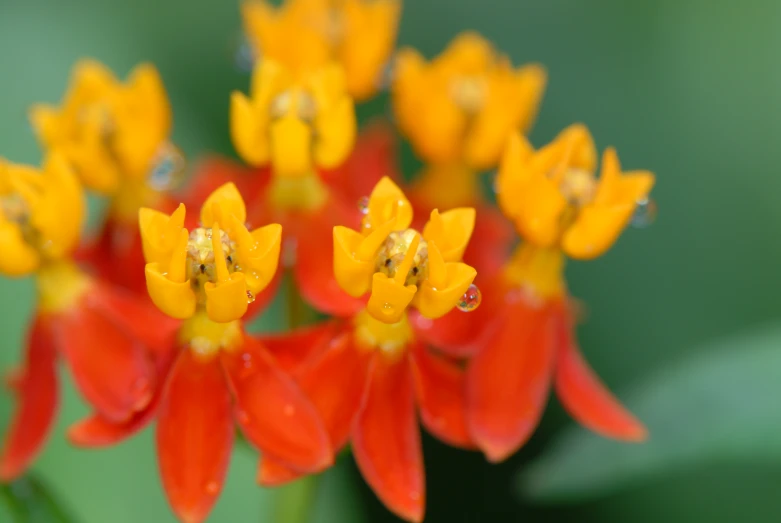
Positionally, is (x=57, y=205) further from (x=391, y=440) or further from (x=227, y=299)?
(x=391, y=440)

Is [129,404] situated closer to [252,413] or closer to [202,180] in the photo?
[252,413]

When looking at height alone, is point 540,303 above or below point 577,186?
below

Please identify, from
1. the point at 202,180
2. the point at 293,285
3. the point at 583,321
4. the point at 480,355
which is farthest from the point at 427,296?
the point at 583,321

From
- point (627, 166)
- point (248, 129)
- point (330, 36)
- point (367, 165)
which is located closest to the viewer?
point (248, 129)

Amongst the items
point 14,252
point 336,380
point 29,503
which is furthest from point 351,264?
point 29,503

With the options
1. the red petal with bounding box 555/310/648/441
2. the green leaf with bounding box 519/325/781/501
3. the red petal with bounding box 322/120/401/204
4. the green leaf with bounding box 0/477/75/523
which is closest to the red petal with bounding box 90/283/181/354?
the green leaf with bounding box 0/477/75/523

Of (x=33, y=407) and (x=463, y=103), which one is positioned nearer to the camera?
(x=33, y=407)

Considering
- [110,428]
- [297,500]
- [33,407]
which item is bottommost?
[297,500]
